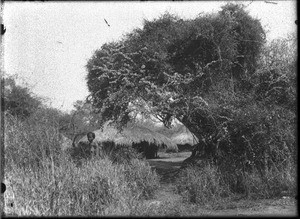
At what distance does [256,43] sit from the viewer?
12.4m

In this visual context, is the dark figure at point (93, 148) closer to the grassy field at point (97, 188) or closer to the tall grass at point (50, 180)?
the grassy field at point (97, 188)

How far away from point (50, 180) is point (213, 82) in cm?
657

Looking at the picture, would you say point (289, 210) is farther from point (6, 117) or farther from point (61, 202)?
point (6, 117)

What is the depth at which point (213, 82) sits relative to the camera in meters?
11.4

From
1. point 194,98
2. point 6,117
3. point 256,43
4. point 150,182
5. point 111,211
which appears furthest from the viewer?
point 256,43

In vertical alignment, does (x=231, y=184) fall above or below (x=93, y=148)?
below

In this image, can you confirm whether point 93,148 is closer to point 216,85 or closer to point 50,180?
point 50,180

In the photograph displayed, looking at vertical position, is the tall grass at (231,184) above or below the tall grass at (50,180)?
below

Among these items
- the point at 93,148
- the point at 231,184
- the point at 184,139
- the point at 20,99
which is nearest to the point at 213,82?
the point at 231,184

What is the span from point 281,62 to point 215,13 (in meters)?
2.69

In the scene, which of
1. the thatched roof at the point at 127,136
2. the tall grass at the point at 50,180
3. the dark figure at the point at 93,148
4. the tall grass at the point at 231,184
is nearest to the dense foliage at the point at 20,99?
the dark figure at the point at 93,148

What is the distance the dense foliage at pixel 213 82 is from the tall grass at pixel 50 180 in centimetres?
386

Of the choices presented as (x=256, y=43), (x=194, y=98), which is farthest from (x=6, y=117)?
(x=256, y=43)

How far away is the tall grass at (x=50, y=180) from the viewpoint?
20.3 ft
